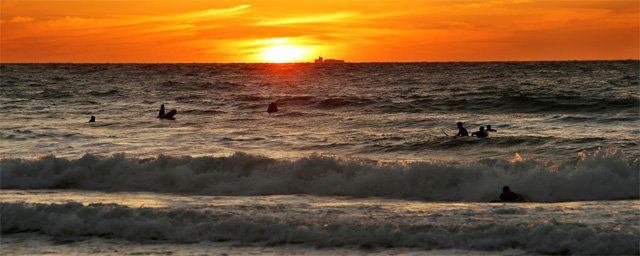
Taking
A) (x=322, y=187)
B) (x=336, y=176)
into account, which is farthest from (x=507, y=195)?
(x=322, y=187)

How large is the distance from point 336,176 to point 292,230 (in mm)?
4806

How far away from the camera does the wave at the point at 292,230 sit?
9.29 m

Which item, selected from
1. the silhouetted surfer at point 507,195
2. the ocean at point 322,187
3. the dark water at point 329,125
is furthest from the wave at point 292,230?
the dark water at point 329,125

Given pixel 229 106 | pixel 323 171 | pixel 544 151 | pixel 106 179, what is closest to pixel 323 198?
pixel 323 171

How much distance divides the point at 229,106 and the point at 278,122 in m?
10.7

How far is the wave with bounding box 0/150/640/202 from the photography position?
44.2 ft

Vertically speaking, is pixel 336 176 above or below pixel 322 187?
above

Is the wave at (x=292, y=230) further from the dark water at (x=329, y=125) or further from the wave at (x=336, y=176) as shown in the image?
the dark water at (x=329, y=125)

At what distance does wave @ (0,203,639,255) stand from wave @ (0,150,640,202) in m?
3.01

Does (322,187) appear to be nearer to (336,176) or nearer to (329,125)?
(336,176)

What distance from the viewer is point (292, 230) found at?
33.2 ft

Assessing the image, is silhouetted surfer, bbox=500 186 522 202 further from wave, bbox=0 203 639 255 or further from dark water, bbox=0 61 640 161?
dark water, bbox=0 61 640 161

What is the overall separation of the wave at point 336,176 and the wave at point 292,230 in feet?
9.89

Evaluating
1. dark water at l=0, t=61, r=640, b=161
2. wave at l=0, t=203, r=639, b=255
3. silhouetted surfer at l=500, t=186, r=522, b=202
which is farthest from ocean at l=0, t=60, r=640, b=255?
silhouetted surfer at l=500, t=186, r=522, b=202
